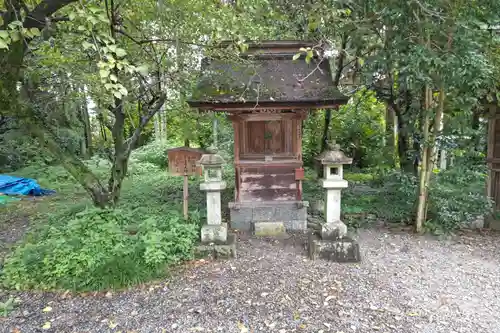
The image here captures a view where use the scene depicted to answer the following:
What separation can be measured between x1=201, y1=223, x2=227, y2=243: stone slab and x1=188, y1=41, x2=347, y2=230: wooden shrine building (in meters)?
1.29

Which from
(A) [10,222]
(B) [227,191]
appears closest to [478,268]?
(B) [227,191]

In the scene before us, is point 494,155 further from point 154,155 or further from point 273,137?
point 154,155

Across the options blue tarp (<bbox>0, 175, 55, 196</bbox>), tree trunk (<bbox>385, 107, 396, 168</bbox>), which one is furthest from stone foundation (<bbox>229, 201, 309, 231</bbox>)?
blue tarp (<bbox>0, 175, 55, 196</bbox>)

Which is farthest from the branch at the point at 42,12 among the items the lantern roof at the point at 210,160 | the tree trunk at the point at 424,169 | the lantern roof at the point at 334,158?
the tree trunk at the point at 424,169

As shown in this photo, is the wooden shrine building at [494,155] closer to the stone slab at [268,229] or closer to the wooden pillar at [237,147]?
the stone slab at [268,229]

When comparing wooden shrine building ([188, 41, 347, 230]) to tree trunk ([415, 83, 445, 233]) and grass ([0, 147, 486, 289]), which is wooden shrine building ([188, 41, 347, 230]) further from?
tree trunk ([415, 83, 445, 233])

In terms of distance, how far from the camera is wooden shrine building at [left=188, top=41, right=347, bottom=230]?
20.0 feet

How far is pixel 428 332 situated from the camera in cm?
337

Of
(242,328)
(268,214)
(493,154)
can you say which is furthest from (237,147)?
(493,154)

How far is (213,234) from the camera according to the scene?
17.1 feet

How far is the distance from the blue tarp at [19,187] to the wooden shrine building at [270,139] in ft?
21.2

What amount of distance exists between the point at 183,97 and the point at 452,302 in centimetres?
564

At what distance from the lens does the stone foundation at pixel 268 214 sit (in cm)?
653

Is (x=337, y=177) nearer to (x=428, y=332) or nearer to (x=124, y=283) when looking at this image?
(x=428, y=332)
